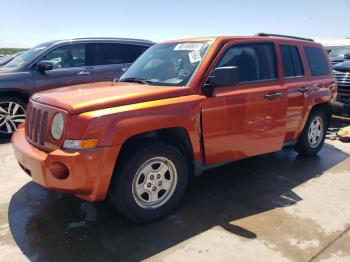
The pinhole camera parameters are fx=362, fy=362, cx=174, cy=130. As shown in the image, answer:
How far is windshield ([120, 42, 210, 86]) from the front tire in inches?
32.4

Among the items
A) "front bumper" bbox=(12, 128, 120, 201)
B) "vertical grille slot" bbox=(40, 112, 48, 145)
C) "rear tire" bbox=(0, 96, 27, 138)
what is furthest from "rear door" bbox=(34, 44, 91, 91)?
"front bumper" bbox=(12, 128, 120, 201)

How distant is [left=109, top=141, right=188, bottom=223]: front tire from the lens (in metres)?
3.26

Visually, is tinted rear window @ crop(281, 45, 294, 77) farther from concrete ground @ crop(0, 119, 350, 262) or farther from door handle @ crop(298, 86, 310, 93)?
concrete ground @ crop(0, 119, 350, 262)

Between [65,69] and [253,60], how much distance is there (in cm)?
429

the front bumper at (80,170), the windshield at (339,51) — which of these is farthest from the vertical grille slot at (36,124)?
the windshield at (339,51)

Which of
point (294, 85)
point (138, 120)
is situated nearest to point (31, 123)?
point (138, 120)

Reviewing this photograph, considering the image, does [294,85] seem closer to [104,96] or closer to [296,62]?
[296,62]

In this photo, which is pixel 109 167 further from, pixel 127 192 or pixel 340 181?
pixel 340 181

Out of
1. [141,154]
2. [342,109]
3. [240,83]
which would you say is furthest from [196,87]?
[342,109]

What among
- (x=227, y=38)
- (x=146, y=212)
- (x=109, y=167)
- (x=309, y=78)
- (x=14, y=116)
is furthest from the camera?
(x=14, y=116)

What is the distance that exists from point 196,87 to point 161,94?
42cm

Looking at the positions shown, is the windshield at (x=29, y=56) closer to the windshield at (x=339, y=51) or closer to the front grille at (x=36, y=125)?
the front grille at (x=36, y=125)

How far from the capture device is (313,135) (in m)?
5.63

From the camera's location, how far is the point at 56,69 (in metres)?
7.20
